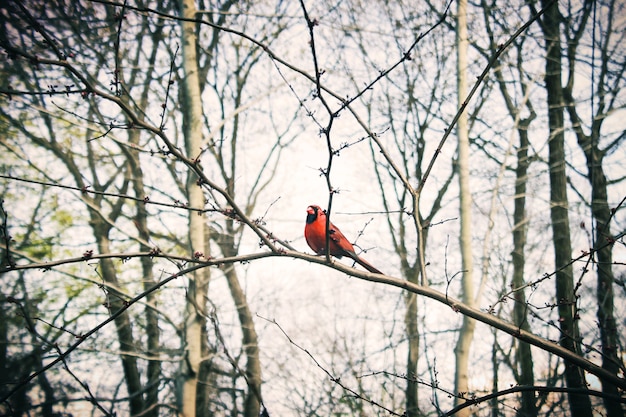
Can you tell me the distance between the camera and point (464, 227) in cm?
498

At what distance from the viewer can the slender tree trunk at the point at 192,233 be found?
4.91 meters

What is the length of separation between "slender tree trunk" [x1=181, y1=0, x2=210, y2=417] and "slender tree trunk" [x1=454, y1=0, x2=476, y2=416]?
9.06 feet

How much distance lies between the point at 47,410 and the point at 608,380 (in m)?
9.51

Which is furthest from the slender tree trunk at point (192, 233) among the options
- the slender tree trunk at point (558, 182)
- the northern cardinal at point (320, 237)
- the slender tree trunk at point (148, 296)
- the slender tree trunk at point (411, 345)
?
the slender tree trunk at point (411, 345)

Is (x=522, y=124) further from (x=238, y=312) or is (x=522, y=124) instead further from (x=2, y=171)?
(x=2, y=171)

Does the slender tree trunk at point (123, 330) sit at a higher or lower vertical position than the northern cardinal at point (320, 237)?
higher

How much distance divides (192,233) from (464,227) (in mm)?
3113

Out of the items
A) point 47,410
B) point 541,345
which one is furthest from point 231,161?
point 541,345

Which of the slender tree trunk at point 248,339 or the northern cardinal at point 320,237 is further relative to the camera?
the slender tree trunk at point 248,339

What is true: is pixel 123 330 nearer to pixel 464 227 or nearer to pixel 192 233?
pixel 192 233

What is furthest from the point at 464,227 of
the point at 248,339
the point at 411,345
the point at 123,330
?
the point at 123,330

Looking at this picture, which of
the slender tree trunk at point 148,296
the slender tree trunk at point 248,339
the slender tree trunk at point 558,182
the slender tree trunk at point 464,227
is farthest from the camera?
the slender tree trunk at point 248,339

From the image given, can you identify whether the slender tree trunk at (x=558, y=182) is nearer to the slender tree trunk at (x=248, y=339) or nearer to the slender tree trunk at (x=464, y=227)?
the slender tree trunk at (x=464, y=227)

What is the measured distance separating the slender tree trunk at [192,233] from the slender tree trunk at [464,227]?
2760 mm
